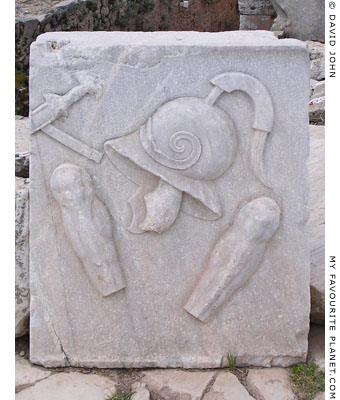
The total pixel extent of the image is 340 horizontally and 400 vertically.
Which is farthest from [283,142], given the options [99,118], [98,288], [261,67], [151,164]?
[98,288]

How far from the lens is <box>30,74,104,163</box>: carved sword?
226 centimetres

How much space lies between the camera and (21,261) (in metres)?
2.60

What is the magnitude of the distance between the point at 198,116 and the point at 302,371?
109 cm

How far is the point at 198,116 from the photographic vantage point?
2.23 meters

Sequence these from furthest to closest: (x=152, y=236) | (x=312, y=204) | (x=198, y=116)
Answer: (x=312, y=204), (x=152, y=236), (x=198, y=116)

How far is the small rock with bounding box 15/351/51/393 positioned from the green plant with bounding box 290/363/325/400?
0.98m

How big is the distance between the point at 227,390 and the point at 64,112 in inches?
48.0

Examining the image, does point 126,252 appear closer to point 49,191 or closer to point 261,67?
point 49,191

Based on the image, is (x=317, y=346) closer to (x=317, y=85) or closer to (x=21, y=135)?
(x=21, y=135)

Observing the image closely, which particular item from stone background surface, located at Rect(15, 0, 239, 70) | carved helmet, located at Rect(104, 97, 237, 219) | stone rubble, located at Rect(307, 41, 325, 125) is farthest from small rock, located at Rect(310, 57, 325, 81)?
carved helmet, located at Rect(104, 97, 237, 219)

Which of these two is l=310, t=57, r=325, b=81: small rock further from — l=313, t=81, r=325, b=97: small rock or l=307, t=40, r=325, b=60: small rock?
l=313, t=81, r=325, b=97: small rock

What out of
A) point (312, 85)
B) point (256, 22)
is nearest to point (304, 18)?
point (256, 22)

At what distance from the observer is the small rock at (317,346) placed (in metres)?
2.53

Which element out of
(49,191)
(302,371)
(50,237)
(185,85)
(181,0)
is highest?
(181,0)
